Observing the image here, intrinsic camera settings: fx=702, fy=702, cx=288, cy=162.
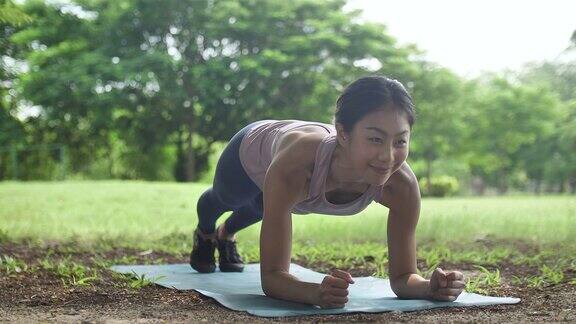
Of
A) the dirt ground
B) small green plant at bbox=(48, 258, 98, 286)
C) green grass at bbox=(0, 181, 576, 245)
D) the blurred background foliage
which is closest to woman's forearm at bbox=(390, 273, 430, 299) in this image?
the dirt ground

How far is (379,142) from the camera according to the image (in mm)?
2029

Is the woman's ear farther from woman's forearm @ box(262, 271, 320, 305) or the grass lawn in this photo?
the grass lawn

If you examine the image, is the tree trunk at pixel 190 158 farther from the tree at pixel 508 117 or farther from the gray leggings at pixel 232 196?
the gray leggings at pixel 232 196

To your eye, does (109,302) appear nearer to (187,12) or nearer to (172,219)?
(172,219)

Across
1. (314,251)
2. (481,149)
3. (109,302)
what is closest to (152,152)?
(481,149)

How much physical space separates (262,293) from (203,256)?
0.69 meters

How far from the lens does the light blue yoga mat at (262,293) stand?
2.14 m

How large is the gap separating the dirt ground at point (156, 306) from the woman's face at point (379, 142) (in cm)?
43

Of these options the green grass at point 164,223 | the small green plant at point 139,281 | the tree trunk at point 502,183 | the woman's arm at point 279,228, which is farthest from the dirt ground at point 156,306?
the tree trunk at point 502,183

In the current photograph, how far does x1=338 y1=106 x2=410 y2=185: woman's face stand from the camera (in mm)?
2021

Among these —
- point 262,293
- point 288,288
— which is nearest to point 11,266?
point 262,293

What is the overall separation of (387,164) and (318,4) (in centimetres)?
1219

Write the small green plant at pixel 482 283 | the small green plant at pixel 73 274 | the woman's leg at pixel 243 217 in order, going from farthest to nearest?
the woman's leg at pixel 243 217 < the small green plant at pixel 73 274 < the small green plant at pixel 482 283

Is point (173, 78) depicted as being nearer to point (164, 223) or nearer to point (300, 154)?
point (164, 223)
